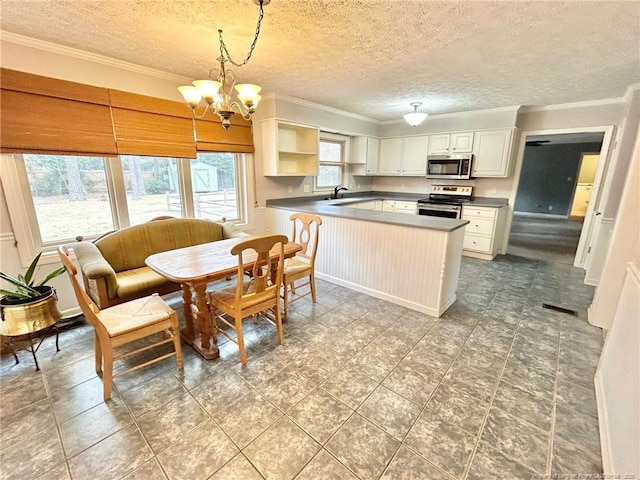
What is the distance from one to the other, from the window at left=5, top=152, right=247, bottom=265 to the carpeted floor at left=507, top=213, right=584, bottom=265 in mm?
5164

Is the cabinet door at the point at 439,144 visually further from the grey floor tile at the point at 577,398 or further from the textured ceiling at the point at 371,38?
the grey floor tile at the point at 577,398

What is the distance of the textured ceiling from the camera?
5.72 feet

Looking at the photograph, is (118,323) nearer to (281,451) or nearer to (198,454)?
(198,454)

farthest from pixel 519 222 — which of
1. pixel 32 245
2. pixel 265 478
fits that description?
pixel 32 245

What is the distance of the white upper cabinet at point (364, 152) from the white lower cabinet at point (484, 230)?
6.65ft

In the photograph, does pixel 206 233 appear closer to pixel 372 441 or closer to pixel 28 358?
pixel 28 358

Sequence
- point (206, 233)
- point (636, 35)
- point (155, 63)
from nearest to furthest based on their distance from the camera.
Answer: point (636, 35) < point (155, 63) < point (206, 233)

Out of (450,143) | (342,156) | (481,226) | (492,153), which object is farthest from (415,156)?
(481,226)

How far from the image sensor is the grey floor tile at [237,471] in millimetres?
1322

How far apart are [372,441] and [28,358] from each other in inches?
104

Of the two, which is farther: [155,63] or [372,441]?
[155,63]

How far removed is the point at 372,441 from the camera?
1512 mm

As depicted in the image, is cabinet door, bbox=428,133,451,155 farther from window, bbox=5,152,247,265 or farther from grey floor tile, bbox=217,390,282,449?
grey floor tile, bbox=217,390,282,449

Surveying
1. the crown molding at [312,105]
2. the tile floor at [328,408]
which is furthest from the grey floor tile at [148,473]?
the crown molding at [312,105]
